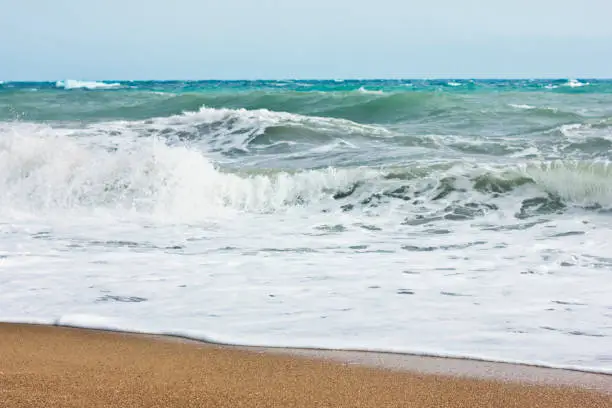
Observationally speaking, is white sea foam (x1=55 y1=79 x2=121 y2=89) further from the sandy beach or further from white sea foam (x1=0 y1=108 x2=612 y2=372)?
the sandy beach

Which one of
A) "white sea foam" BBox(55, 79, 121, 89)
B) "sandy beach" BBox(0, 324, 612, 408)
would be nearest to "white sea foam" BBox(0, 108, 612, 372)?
"sandy beach" BBox(0, 324, 612, 408)

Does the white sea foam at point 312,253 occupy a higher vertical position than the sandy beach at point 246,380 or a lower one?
lower

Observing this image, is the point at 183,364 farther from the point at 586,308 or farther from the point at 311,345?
the point at 586,308

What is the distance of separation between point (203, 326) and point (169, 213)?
364 cm

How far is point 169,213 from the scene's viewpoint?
6887 millimetres

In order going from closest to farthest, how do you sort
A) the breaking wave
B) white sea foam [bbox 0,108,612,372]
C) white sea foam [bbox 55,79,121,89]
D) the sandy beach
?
the sandy beach < white sea foam [bbox 0,108,612,372] < the breaking wave < white sea foam [bbox 55,79,121,89]

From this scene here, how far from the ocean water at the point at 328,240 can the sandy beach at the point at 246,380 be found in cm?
23

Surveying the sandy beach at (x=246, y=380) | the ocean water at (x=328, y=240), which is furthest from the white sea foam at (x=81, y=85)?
the sandy beach at (x=246, y=380)

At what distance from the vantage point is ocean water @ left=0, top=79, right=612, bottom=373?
3383 millimetres

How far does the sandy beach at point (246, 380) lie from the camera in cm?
238

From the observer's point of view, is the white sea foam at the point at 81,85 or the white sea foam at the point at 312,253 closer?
the white sea foam at the point at 312,253

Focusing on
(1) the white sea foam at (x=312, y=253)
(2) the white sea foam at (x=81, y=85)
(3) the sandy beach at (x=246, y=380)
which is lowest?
(1) the white sea foam at (x=312, y=253)

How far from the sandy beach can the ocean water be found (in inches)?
9.2

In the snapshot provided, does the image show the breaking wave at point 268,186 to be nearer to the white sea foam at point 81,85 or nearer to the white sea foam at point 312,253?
the white sea foam at point 312,253
